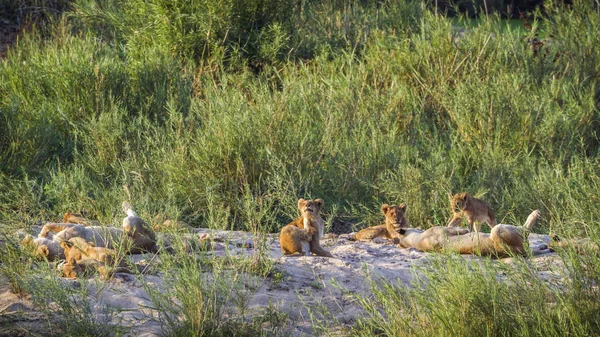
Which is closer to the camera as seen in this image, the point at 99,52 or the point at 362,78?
the point at 362,78

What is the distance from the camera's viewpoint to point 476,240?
6391 mm

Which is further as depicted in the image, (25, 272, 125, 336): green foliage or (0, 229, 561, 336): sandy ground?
(0, 229, 561, 336): sandy ground

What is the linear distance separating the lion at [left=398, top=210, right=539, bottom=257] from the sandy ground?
114 millimetres

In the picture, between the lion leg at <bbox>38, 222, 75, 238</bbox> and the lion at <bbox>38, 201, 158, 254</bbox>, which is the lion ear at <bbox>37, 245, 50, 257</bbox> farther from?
the lion leg at <bbox>38, 222, 75, 238</bbox>

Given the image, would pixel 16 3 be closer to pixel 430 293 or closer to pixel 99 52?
pixel 99 52

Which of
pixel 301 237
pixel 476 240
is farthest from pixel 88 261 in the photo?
pixel 476 240

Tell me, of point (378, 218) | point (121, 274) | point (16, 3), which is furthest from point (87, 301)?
point (16, 3)

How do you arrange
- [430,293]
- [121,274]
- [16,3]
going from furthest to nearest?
[16,3] → [121,274] → [430,293]

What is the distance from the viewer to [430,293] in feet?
16.3

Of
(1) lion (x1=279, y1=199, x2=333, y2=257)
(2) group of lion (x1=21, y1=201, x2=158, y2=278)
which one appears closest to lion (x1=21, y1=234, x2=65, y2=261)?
(2) group of lion (x1=21, y1=201, x2=158, y2=278)

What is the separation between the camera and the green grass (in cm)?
805

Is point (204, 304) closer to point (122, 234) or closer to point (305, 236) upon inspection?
point (122, 234)

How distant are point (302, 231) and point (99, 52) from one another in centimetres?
599

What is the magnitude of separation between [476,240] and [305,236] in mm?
1104
